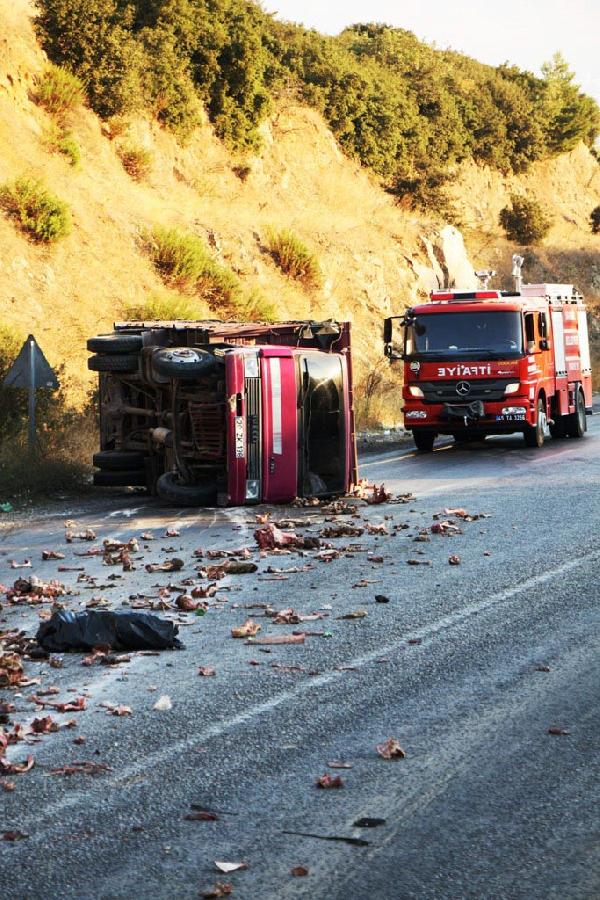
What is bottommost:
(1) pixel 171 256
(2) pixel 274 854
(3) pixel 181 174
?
(2) pixel 274 854

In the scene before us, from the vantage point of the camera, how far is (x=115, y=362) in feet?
54.3

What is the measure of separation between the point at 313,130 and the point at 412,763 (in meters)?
38.6

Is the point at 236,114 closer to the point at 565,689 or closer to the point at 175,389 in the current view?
the point at 175,389

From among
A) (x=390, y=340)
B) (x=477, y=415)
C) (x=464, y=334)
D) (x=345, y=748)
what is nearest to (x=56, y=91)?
(x=464, y=334)

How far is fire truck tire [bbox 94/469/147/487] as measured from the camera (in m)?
16.6

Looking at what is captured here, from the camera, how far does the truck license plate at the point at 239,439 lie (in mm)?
14664

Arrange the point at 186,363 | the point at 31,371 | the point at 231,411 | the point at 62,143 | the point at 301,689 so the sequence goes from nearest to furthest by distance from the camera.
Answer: the point at 301,689
the point at 231,411
the point at 186,363
the point at 31,371
the point at 62,143

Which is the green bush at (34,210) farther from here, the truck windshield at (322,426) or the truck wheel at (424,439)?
the truck windshield at (322,426)

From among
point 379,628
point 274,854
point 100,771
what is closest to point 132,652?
point 379,628

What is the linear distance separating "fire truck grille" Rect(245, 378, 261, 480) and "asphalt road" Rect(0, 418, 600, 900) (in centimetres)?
384

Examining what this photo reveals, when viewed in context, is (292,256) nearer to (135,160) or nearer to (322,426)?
(135,160)

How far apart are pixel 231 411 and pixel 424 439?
8468 mm

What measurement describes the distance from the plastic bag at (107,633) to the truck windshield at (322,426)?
286 inches

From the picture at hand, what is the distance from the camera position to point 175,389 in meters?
15.5
